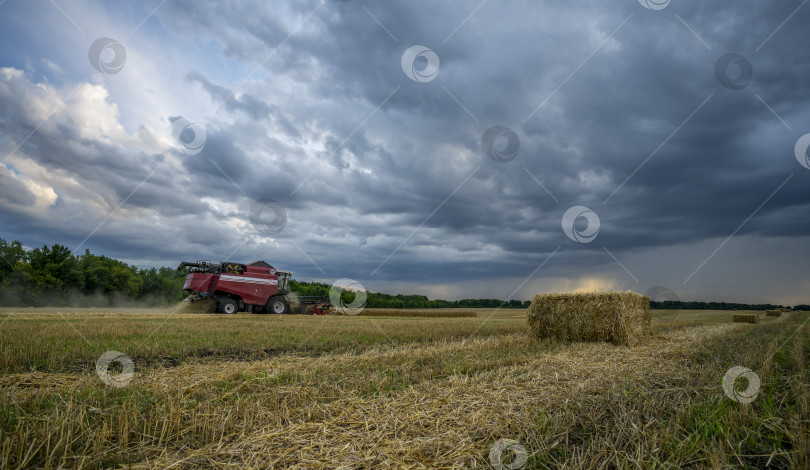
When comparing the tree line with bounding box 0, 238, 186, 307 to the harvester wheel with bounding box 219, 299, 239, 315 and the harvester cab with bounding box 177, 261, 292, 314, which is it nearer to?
the harvester cab with bounding box 177, 261, 292, 314

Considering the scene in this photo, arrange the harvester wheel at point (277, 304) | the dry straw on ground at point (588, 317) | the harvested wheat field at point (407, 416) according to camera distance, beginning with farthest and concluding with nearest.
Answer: the harvester wheel at point (277, 304), the dry straw on ground at point (588, 317), the harvested wheat field at point (407, 416)

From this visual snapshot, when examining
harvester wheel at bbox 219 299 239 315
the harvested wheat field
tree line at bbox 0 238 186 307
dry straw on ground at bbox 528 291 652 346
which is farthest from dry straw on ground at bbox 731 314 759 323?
tree line at bbox 0 238 186 307

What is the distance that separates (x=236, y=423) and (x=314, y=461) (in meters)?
1.07

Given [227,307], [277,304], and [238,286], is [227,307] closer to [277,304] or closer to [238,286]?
[238,286]

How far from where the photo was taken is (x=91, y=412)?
337cm

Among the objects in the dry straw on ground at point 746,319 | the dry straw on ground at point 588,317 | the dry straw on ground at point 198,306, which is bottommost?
the dry straw on ground at point 198,306

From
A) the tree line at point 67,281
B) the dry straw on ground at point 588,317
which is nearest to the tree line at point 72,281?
the tree line at point 67,281

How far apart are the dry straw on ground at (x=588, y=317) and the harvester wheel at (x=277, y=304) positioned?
17479mm

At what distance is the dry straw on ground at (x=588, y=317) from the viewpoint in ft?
31.6

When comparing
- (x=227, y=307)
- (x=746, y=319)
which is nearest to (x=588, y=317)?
(x=746, y=319)

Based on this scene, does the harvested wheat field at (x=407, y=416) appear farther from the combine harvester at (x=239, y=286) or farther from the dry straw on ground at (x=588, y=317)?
the combine harvester at (x=239, y=286)

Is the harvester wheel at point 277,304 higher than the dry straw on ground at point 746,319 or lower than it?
lower

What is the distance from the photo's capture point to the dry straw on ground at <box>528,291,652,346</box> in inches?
379

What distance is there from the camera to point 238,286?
2253 cm
